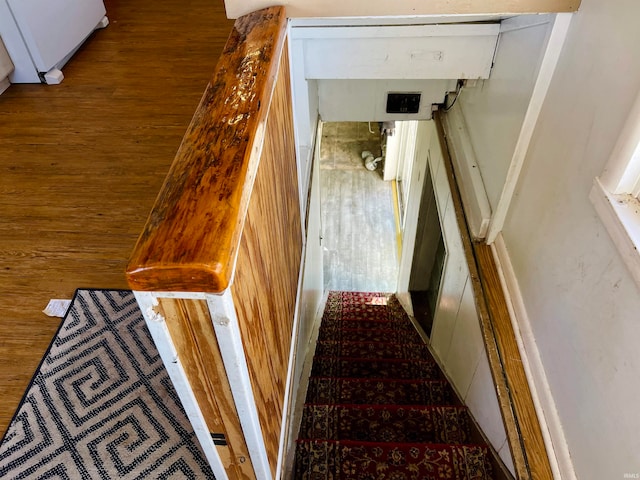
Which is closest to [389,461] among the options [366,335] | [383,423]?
[383,423]

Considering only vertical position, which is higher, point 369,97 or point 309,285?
point 369,97

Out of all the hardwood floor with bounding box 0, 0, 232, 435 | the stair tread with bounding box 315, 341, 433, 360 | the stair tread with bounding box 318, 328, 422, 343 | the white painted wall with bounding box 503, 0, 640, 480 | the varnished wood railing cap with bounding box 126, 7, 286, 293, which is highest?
the varnished wood railing cap with bounding box 126, 7, 286, 293

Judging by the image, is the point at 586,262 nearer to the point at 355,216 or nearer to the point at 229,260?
the point at 229,260

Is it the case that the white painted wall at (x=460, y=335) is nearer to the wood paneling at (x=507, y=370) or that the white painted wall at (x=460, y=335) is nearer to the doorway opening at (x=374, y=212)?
the wood paneling at (x=507, y=370)

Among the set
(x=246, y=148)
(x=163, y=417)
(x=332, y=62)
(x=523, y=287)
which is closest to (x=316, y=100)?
(x=332, y=62)

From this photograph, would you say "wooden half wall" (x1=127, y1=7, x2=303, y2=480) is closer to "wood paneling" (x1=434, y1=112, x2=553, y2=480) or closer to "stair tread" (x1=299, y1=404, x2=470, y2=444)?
"stair tread" (x1=299, y1=404, x2=470, y2=444)

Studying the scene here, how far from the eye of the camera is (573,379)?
1.29 meters

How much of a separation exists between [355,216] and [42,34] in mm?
3651

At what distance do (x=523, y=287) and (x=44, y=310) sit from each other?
1.76 metres

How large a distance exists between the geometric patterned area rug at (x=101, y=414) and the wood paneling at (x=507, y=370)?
36.7 inches

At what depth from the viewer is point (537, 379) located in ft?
4.91

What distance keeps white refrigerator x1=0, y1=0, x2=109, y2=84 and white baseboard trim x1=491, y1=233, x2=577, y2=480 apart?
3006mm

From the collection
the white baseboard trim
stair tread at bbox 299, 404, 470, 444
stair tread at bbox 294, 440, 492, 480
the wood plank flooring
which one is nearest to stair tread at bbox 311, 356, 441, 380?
stair tread at bbox 299, 404, 470, 444

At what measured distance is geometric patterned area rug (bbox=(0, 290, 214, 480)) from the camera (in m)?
1.50
